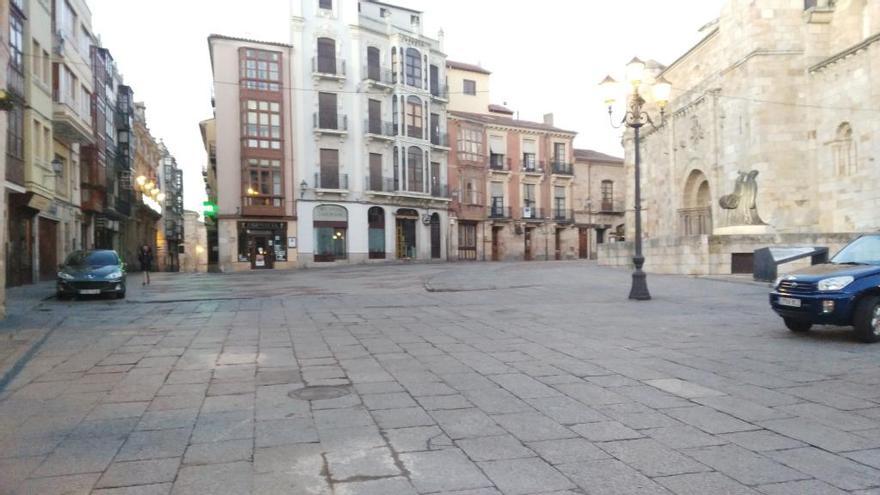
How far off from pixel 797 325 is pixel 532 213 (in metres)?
43.3

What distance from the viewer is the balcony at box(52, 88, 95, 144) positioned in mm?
24258

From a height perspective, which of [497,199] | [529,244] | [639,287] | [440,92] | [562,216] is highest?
[440,92]

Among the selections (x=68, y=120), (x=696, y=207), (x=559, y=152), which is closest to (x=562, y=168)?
(x=559, y=152)

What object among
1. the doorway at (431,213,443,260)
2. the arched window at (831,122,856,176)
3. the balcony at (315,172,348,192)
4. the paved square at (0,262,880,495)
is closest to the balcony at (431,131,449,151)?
the doorway at (431,213,443,260)

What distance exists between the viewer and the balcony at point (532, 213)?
51.3m

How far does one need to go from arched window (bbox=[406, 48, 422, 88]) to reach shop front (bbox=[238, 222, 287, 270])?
14.5 m

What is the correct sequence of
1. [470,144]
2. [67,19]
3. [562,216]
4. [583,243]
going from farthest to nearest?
[583,243] < [562,216] < [470,144] < [67,19]

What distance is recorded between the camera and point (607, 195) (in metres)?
56.7

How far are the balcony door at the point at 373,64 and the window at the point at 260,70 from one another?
6.41 meters

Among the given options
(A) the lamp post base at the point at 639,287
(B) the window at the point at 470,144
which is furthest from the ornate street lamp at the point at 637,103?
(B) the window at the point at 470,144

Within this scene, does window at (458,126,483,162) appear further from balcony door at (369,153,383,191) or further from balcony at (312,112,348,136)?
balcony at (312,112,348,136)

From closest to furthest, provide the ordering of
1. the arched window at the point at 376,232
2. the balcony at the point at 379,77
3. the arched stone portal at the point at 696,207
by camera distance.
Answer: the arched stone portal at the point at 696,207 → the balcony at the point at 379,77 → the arched window at the point at 376,232

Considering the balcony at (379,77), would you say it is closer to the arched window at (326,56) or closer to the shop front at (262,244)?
the arched window at (326,56)

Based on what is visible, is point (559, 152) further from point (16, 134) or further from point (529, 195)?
point (16, 134)
